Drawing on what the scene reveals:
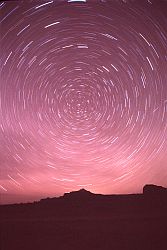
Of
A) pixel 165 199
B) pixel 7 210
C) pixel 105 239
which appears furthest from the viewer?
pixel 165 199

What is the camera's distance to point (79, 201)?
67.4 ft

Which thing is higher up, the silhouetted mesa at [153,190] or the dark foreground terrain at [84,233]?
the silhouetted mesa at [153,190]

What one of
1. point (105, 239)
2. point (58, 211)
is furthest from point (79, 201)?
point (105, 239)

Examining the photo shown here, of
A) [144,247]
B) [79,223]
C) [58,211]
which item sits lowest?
[144,247]

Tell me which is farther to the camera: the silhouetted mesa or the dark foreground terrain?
the silhouetted mesa

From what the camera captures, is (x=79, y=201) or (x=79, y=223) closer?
(x=79, y=223)

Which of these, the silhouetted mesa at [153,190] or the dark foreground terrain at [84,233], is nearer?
the dark foreground terrain at [84,233]

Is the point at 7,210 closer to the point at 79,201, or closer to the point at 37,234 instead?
the point at 37,234

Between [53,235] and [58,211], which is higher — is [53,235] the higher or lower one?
the lower one

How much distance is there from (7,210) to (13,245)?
1739 mm

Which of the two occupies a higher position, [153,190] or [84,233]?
[153,190]

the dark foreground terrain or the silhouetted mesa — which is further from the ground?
the silhouetted mesa

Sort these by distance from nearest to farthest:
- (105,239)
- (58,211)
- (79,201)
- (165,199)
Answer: (105,239)
(58,211)
(79,201)
(165,199)

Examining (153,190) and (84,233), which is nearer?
(84,233)
